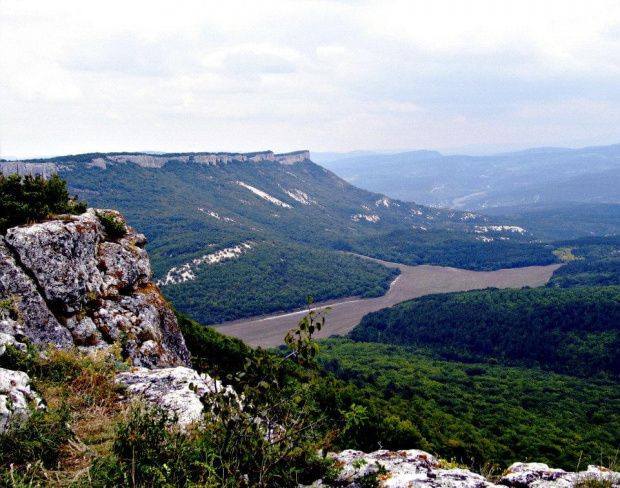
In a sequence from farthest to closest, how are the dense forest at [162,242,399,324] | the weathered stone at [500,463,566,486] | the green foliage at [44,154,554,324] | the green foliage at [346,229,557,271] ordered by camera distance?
the green foliage at [346,229,557,271] → the green foliage at [44,154,554,324] → the dense forest at [162,242,399,324] → the weathered stone at [500,463,566,486]

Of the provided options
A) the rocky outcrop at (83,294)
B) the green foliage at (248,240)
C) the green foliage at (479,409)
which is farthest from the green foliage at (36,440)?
the green foliage at (248,240)

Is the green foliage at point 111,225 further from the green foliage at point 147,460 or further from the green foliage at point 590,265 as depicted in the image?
the green foliage at point 590,265

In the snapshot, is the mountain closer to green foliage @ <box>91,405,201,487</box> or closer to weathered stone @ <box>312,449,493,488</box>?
weathered stone @ <box>312,449,493,488</box>

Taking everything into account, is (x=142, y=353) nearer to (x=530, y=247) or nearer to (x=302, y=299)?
(x=302, y=299)

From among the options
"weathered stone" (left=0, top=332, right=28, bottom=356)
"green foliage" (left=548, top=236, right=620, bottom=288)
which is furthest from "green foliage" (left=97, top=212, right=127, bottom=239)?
"green foliage" (left=548, top=236, right=620, bottom=288)

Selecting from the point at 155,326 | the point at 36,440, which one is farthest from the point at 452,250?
the point at 36,440

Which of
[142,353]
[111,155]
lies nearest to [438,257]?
[111,155]
